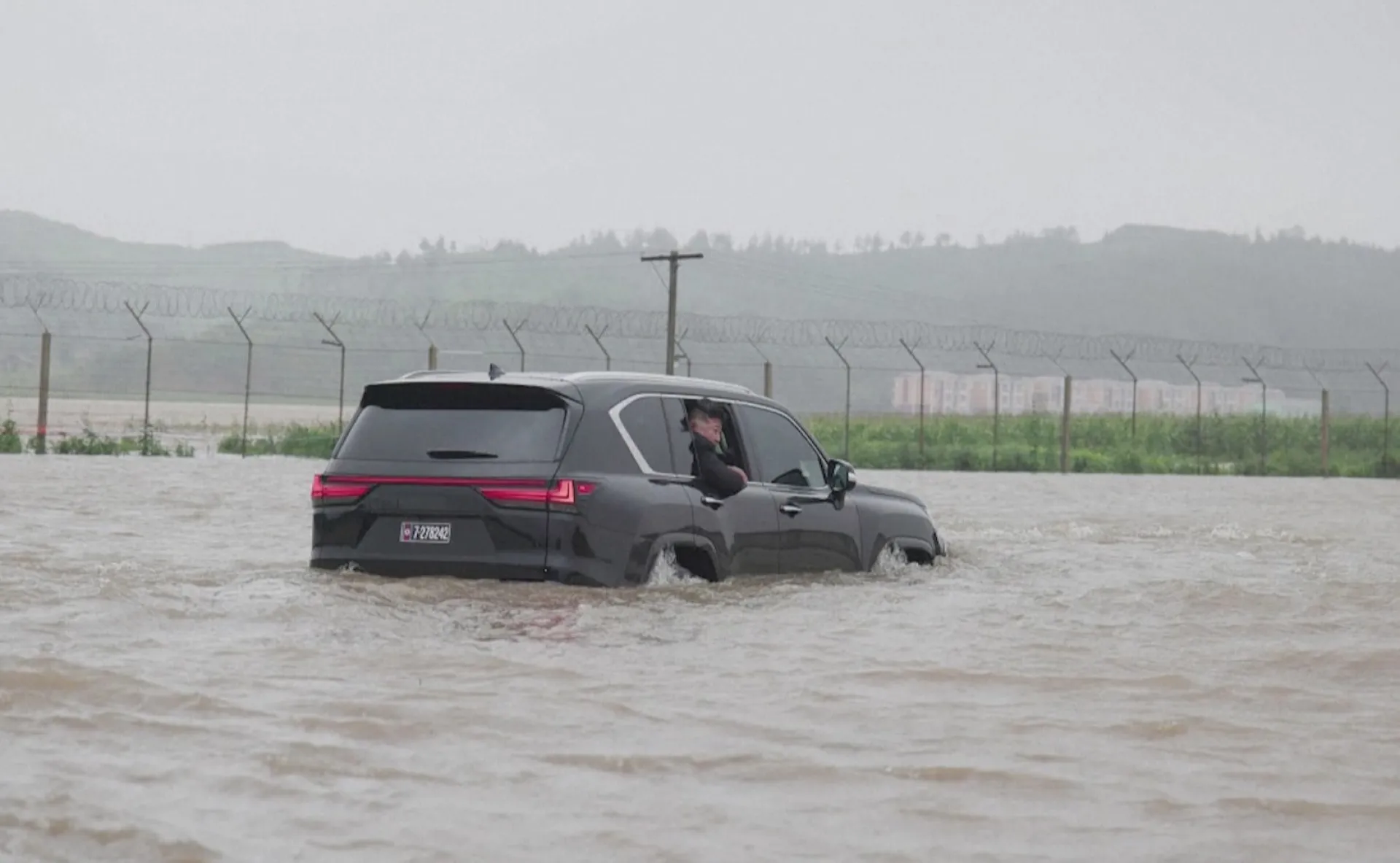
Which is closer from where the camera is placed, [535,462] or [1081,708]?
[1081,708]

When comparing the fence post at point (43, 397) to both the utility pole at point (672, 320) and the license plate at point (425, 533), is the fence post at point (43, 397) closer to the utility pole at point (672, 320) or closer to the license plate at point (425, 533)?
the utility pole at point (672, 320)

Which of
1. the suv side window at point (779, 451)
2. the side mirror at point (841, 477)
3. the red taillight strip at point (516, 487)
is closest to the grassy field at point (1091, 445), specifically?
the suv side window at point (779, 451)

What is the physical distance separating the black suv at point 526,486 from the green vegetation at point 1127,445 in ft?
104

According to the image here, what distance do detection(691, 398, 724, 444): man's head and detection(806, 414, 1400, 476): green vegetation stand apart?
31.2 m

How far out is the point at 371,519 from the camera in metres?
10.4

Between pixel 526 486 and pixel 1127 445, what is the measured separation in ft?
137

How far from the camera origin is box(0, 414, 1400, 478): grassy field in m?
41.7

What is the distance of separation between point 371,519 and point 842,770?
178 inches

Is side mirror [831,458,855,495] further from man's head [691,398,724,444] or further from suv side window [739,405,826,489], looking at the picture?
man's head [691,398,724,444]

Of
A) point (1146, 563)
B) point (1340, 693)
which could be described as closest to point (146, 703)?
point (1340, 693)

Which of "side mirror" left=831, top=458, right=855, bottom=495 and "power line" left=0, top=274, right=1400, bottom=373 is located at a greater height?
"power line" left=0, top=274, right=1400, bottom=373

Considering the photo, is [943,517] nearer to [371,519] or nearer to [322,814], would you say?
[371,519]

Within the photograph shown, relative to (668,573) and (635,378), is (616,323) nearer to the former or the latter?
(635,378)

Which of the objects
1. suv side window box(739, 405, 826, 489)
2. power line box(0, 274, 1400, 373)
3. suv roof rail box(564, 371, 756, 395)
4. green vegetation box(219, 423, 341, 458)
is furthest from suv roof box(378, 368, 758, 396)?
green vegetation box(219, 423, 341, 458)
